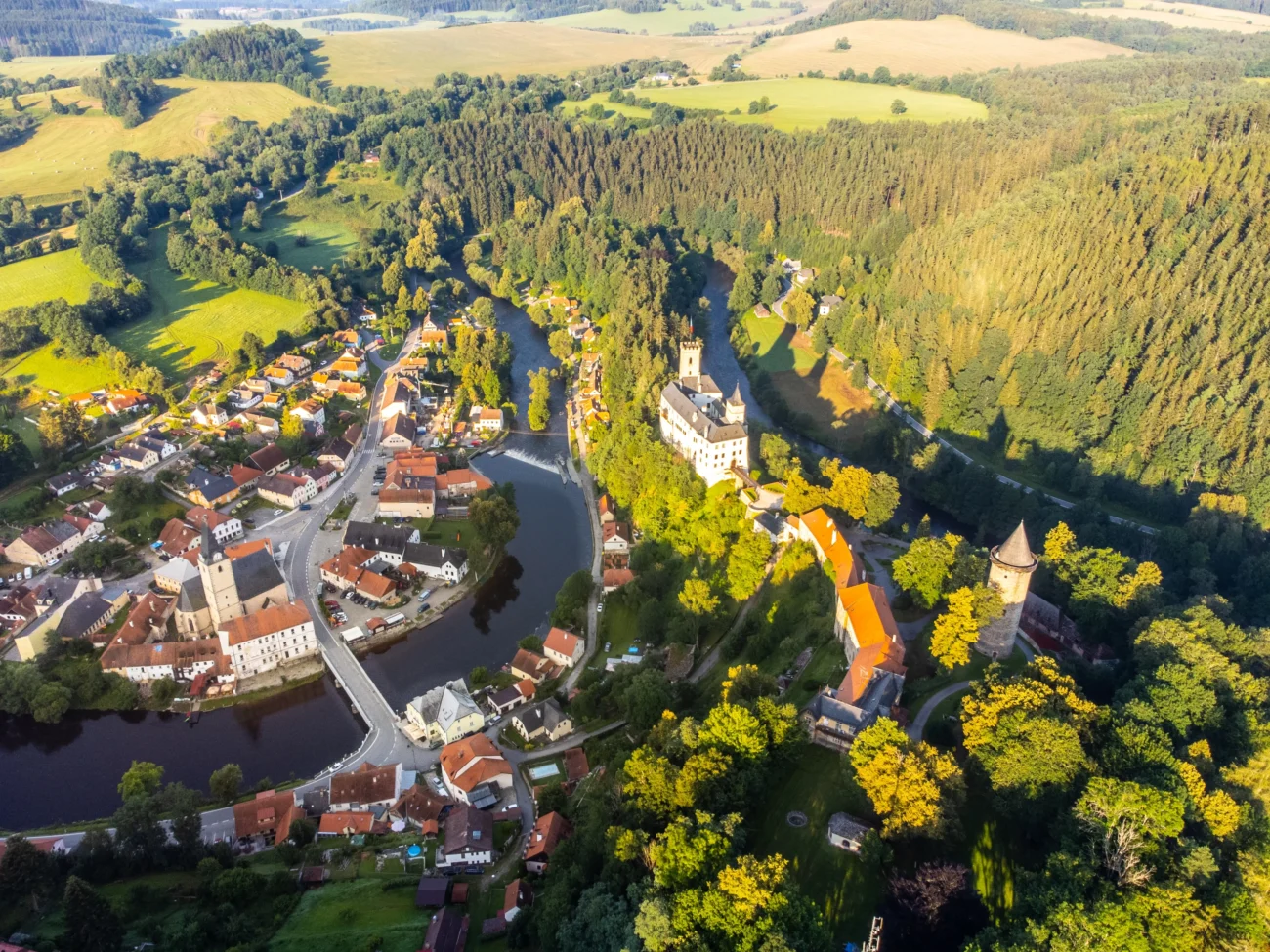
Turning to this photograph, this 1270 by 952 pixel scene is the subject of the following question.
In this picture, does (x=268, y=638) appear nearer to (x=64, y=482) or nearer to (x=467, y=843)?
(x=467, y=843)

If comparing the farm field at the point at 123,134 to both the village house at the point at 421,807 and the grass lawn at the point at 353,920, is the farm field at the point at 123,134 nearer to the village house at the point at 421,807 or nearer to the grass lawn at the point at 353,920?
the village house at the point at 421,807

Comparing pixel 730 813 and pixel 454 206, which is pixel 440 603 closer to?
pixel 730 813

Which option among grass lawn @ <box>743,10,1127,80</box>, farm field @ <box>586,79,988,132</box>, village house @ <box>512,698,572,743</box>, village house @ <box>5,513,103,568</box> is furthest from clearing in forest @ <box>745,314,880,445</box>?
grass lawn @ <box>743,10,1127,80</box>

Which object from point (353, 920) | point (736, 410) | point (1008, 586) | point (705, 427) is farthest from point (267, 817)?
point (736, 410)

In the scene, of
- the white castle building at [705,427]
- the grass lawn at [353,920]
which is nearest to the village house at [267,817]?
the grass lawn at [353,920]

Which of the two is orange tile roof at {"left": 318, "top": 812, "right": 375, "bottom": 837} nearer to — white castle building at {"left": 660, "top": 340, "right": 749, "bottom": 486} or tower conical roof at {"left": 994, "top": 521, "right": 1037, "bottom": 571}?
white castle building at {"left": 660, "top": 340, "right": 749, "bottom": 486}

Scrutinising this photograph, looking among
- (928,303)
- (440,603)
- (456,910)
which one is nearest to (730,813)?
(456,910)
